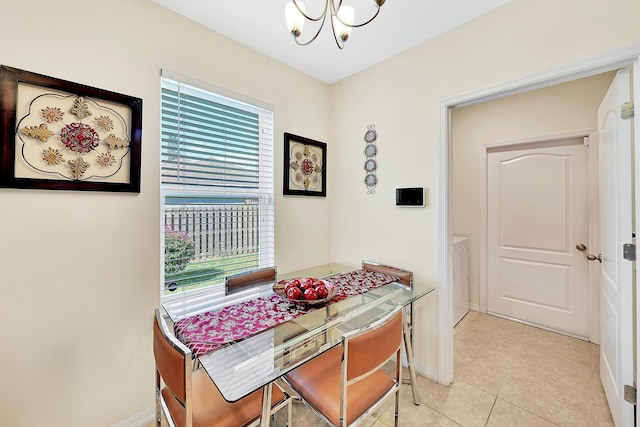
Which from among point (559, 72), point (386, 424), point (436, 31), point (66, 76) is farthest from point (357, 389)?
point (436, 31)

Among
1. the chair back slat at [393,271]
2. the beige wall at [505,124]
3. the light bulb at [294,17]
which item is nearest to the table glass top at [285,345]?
the chair back slat at [393,271]

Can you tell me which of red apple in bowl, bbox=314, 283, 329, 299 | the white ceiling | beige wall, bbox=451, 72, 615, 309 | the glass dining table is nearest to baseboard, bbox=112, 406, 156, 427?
the glass dining table

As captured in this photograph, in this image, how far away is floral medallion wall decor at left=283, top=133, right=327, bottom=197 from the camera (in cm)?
235

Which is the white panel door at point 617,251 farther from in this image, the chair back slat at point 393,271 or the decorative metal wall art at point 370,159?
the decorative metal wall art at point 370,159

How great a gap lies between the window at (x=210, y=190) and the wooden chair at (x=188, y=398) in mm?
541

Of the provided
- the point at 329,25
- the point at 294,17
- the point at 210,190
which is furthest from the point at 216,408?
the point at 329,25

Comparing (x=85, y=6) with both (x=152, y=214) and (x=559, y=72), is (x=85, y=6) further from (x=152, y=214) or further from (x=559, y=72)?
(x=559, y=72)

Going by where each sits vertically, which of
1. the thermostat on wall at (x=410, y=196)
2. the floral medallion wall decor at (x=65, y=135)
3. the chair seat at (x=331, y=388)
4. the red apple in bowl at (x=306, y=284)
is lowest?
the chair seat at (x=331, y=388)

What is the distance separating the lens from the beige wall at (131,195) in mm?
1245

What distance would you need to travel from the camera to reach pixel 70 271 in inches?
53.0

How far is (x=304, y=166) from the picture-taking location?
8.21 ft

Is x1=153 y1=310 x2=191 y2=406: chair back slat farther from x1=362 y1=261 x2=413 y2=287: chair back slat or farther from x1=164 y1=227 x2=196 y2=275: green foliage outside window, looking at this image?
x1=362 y1=261 x2=413 y2=287: chair back slat

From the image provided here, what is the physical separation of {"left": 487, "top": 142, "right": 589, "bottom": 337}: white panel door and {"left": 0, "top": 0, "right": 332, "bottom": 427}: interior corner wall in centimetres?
333

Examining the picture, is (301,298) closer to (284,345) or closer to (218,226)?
(284,345)
